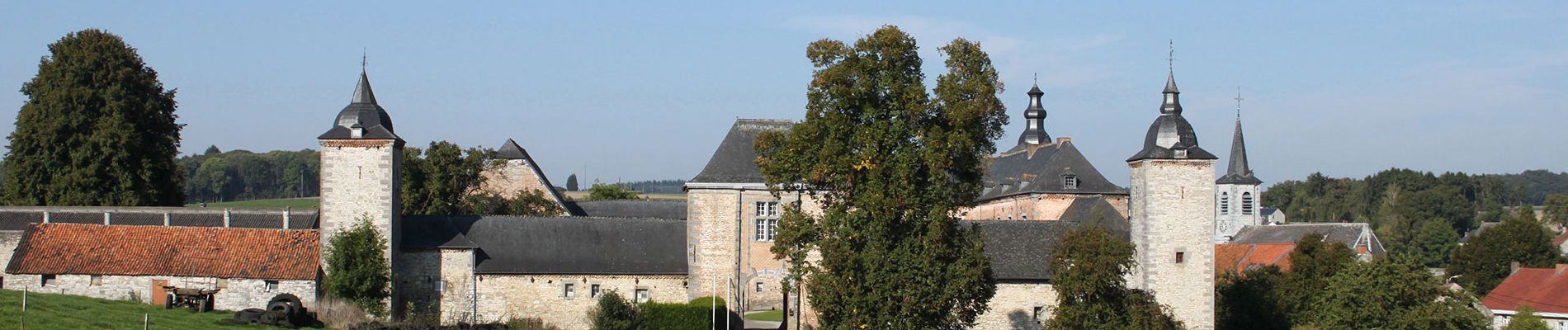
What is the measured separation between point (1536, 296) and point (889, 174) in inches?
→ 1188

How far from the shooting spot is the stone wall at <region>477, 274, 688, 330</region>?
34.9m

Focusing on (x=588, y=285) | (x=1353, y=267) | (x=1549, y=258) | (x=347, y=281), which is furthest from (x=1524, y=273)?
(x=347, y=281)

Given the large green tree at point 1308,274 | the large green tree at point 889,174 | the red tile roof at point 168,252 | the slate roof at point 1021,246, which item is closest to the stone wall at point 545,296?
the red tile roof at point 168,252

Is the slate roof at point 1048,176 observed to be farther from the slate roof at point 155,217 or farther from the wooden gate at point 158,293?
the wooden gate at point 158,293

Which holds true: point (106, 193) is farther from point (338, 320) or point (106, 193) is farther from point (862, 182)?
point (862, 182)

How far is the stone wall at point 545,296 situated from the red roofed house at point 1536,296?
86.0ft

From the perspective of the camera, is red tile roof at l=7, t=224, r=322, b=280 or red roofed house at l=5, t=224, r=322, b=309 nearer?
red roofed house at l=5, t=224, r=322, b=309

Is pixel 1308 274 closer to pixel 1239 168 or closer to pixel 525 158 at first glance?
pixel 525 158

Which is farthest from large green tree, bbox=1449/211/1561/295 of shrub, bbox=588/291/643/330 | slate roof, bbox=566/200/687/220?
shrub, bbox=588/291/643/330

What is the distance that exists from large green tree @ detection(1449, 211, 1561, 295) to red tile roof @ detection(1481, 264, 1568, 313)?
274 inches

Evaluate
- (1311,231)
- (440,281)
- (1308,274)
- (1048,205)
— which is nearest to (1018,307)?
(1308,274)

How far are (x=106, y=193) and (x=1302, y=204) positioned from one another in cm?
9782

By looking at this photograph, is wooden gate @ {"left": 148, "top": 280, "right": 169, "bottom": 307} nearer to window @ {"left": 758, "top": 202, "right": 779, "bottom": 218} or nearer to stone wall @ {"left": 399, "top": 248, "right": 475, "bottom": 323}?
stone wall @ {"left": 399, "top": 248, "right": 475, "bottom": 323}

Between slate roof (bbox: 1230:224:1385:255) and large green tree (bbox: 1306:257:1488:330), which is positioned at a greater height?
slate roof (bbox: 1230:224:1385:255)
